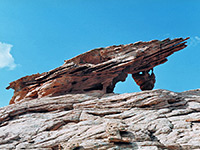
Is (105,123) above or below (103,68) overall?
below

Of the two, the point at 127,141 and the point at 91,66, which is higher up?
the point at 91,66

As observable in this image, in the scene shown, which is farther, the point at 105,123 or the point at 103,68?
the point at 103,68

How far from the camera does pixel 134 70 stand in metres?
38.5

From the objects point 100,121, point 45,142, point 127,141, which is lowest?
point 127,141

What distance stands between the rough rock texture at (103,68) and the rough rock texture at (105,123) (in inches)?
182

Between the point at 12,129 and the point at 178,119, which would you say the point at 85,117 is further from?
the point at 178,119

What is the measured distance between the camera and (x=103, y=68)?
117ft

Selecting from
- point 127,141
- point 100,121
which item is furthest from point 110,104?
point 127,141

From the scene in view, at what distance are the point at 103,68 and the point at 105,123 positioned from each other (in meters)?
14.9

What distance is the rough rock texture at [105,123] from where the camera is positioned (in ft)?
64.4

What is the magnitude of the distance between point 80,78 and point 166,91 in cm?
1657

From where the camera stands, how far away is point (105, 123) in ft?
74.9

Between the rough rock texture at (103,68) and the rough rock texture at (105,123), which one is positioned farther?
the rough rock texture at (103,68)

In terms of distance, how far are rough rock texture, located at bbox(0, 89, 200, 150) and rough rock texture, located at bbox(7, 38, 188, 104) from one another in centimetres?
462
